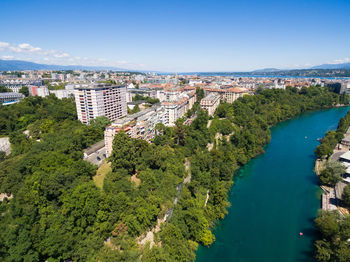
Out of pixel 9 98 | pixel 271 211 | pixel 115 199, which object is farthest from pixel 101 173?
pixel 9 98

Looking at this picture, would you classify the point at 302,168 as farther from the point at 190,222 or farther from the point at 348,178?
the point at 190,222


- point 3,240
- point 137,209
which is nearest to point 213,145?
point 137,209

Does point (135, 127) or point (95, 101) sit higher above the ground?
point (95, 101)

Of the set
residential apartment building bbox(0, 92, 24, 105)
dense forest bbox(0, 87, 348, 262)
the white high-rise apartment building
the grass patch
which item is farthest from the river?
residential apartment building bbox(0, 92, 24, 105)

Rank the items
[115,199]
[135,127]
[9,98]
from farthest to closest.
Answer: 1. [9,98]
2. [135,127]
3. [115,199]

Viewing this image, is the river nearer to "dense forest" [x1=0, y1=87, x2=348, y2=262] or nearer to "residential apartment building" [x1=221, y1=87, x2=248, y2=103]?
"dense forest" [x1=0, y1=87, x2=348, y2=262]

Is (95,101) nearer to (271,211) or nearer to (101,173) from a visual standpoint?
(101,173)
